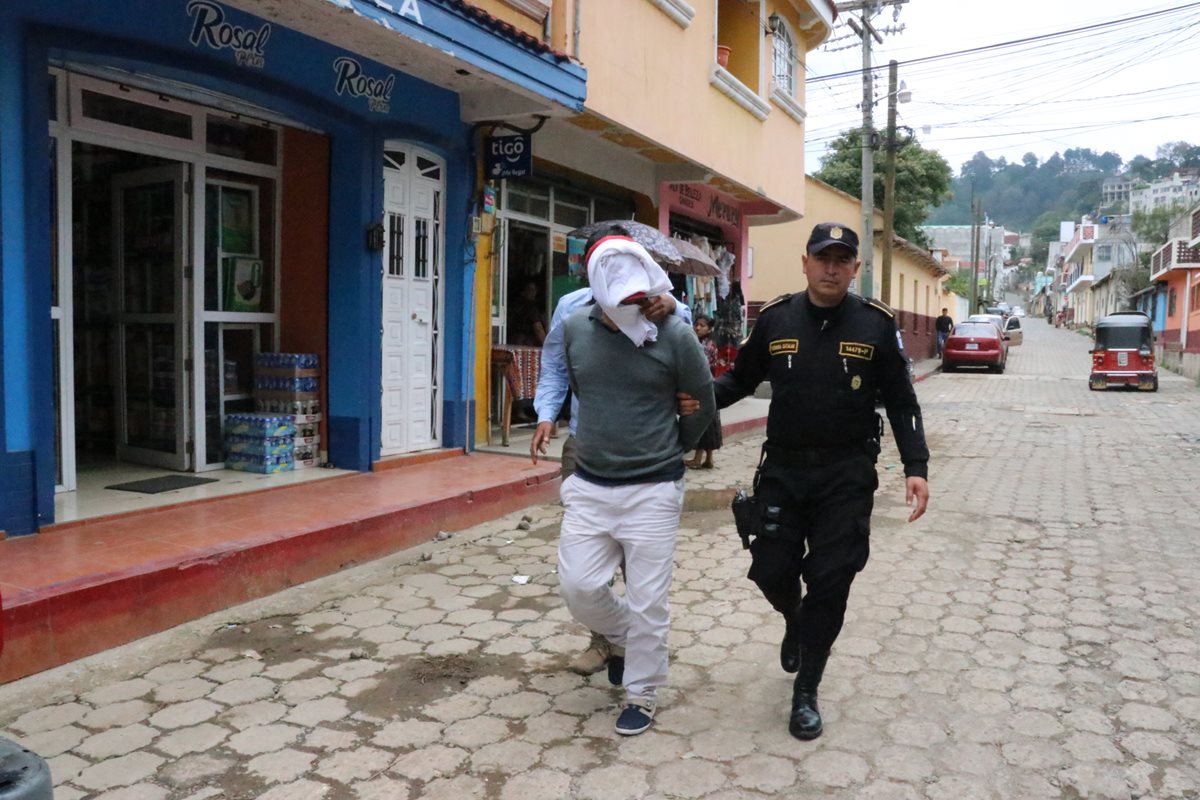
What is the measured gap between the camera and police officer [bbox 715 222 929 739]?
3.26 metres

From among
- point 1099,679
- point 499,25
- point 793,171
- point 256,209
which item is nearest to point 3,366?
point 256,209

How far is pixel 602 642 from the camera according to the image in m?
3.93

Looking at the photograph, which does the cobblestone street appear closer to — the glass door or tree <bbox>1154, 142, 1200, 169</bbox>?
the glass door

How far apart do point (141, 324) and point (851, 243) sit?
576 centimetres

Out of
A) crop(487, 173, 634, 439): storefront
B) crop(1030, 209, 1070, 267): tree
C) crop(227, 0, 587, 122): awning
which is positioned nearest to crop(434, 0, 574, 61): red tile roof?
crop(227, 0, 587, 122): awning

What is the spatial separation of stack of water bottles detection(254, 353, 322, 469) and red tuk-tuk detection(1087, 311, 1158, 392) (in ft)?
60.2

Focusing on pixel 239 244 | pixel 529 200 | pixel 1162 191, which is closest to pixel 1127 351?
pixel 529 200

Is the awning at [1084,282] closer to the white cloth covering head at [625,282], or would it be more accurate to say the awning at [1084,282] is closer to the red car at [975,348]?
the red car at [975,348]

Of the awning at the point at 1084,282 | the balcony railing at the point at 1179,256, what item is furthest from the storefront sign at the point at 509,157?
the awning at the point at 1084,282

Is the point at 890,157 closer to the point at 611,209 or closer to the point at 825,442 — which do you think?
the point at 611,209

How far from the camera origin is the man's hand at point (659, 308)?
328 cm

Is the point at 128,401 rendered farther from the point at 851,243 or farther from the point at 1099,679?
the point at 1099,679

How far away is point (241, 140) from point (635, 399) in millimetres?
5112

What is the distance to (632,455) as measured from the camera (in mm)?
3264
